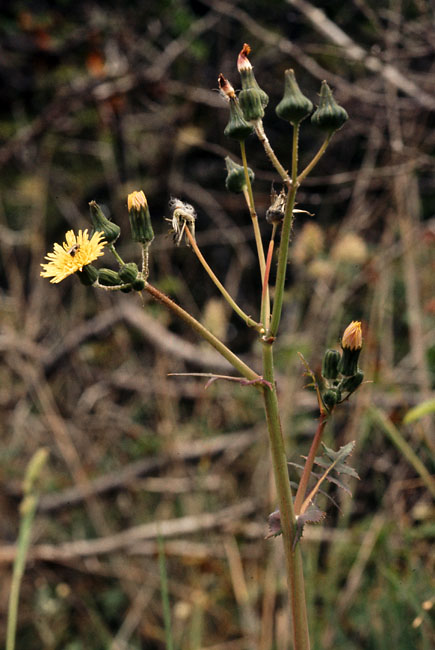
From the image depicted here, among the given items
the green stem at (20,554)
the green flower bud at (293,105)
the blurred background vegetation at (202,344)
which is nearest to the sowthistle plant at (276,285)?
the green flower bud at (293,105)

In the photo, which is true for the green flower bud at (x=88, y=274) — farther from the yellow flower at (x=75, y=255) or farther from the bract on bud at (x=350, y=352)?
the bract on bud at (x=350, y=352)

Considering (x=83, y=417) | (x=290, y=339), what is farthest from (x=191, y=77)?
(x=83, y=417)

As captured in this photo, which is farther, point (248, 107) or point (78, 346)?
point (78, 346)

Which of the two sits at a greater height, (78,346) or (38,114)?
(38,114)

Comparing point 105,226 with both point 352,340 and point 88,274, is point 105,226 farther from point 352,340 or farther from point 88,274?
point 352,340

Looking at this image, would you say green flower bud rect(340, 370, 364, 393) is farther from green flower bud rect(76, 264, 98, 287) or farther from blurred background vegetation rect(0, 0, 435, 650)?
blurred background vegetation rect(0, 0, 435, 650)

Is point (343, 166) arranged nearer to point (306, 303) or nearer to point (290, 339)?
point (306, 303)

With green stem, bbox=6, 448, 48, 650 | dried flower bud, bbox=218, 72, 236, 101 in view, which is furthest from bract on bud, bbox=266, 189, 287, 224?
green stem, bbox=6, 448, 48, 650

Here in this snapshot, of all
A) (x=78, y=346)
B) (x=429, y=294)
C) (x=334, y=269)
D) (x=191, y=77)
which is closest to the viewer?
(x=334, y=269)
